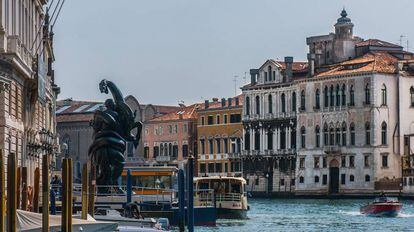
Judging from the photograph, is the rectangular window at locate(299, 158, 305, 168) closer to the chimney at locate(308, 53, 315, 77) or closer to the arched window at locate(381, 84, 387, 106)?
the chimney at locate(308, 53, 315, 77)

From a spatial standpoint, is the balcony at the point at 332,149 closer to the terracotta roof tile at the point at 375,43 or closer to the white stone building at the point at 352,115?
the white stone building at the point at 352,115

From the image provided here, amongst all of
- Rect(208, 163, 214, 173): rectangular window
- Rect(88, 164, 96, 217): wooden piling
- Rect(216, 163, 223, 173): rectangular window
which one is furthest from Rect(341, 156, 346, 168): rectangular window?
Rect(88, 164, 96, 217): wooden piling

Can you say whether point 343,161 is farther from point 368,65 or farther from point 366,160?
point 368,65

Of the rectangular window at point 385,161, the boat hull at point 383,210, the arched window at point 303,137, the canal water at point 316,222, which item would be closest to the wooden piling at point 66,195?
the canal water at point 316,222

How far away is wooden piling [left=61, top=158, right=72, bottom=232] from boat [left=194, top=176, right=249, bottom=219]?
21.3 metres

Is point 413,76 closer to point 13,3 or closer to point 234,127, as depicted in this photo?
point 234,127

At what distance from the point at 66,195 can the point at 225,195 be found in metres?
25.2

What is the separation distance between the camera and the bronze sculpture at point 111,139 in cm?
3167

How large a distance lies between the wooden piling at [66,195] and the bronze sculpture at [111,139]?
14.2 m

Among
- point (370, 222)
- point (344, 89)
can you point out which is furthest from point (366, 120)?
point (370, 222)

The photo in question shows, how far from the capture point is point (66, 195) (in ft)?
56.4

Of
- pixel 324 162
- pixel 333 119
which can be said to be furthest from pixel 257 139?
pixel 333 119

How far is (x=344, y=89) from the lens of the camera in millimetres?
79688

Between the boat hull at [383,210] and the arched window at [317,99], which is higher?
the arched window at [317,99]
